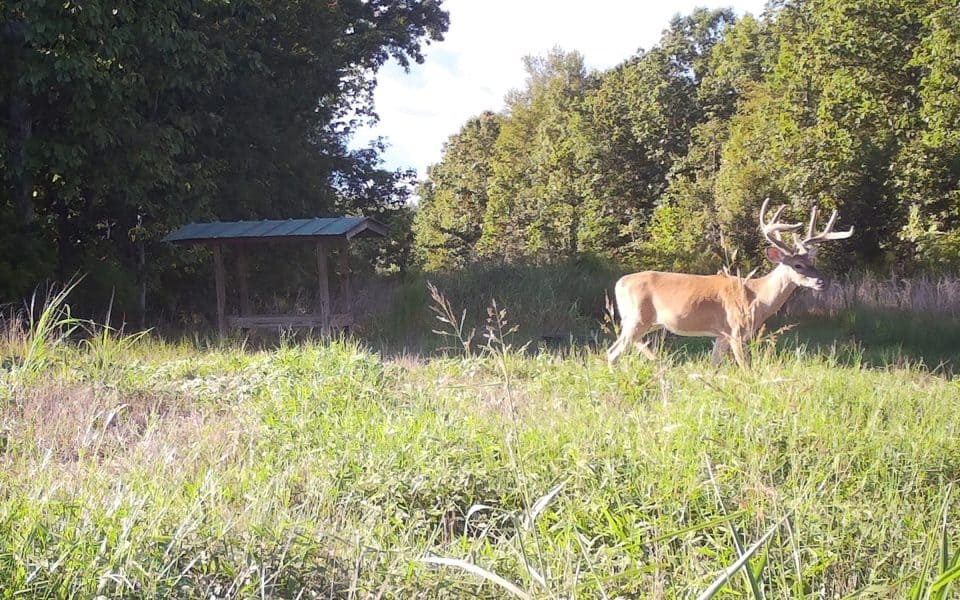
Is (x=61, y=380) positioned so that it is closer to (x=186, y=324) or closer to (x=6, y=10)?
(x=6, y=10)

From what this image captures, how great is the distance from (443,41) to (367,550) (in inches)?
845

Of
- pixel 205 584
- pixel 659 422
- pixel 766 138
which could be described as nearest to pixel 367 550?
pixel 205 584

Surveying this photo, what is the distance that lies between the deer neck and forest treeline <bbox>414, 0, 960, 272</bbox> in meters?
0.54

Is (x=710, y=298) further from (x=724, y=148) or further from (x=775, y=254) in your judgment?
(x=724, y=148)

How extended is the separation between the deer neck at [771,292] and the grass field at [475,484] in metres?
1.58

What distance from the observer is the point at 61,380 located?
20.4ft

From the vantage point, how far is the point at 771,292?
28.2ft

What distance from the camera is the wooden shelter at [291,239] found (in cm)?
1130

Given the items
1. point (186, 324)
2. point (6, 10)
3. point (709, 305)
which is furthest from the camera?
point (186, 324)

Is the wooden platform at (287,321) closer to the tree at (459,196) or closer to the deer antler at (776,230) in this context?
the deer antler at (776,230)

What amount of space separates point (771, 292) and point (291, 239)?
6.40 m

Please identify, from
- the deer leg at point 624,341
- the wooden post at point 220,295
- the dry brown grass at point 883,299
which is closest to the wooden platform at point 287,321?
the wooden post at point 220,295

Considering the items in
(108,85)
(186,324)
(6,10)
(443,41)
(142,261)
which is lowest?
(186,324)

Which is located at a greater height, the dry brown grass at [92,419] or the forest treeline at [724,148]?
the forest treeline at [724,148]
